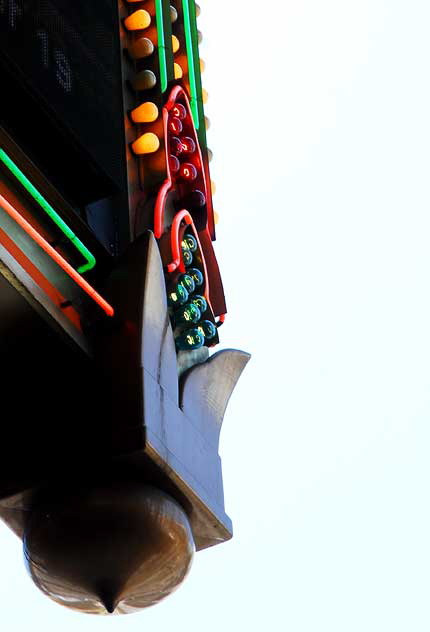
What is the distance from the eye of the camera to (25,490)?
9984 millimetres

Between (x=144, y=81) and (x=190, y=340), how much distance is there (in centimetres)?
355

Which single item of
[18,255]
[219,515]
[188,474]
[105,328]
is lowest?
[219,515]

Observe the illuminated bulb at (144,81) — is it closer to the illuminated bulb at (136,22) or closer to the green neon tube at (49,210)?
the illuminated bulb at (136,22)

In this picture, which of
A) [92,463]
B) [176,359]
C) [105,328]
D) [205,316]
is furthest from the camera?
[205,316]

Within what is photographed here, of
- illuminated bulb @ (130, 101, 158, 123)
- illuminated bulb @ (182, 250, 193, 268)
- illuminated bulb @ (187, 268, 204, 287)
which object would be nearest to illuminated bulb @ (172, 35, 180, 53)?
illuminated bulb @ (130, 101, 158, 123)

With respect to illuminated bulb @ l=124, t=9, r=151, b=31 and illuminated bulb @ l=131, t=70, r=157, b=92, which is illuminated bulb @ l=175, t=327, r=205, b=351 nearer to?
illuminated bulb @ l=131, t=70, r=157, b=92

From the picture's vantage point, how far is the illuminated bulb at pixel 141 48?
13.9 metres

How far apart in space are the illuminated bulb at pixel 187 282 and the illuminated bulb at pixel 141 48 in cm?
331

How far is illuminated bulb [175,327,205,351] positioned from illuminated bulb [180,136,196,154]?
2.80 meters

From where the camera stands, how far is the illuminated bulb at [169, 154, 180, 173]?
43.5 feet

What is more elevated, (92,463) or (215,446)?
(92,463)

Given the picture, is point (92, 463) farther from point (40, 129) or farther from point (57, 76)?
point (57, 76)

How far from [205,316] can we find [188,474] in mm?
2661

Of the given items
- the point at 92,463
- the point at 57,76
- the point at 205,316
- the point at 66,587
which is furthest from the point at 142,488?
the point at 57,76
